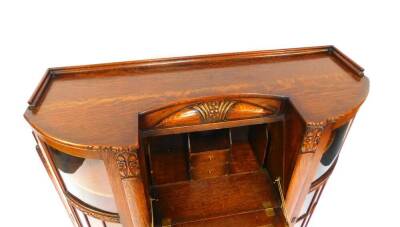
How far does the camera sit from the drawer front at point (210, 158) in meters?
0.98

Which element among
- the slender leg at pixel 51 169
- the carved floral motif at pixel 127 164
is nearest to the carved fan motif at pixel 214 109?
the carved floral motif at pixel 127 164

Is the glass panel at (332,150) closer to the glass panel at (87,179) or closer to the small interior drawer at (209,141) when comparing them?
the small interior drawer at (209,141)

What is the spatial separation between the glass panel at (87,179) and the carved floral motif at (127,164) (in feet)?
0.26

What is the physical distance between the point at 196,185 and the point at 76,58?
24.7 inches

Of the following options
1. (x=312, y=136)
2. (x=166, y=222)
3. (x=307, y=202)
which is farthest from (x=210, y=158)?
(x=307, y=202)

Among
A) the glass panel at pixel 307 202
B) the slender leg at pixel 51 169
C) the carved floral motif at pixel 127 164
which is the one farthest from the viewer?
the glass panel at pixel 307 202

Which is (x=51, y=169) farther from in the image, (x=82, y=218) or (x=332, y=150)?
(x=332, y=150)

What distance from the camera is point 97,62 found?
929 mm

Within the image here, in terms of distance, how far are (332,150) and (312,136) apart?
238mm

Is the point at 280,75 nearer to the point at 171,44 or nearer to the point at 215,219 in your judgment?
the point at 171,44

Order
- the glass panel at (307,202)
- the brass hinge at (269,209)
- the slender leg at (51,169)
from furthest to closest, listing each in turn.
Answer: the glass panel at (307,202), the brass hinge at (269,209), the slender leg at (51,169)

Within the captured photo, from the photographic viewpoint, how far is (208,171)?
103 centimetres

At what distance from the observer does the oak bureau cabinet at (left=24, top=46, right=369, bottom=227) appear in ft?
2.41

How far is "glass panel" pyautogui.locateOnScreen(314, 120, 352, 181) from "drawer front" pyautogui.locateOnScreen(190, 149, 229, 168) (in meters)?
0.34
